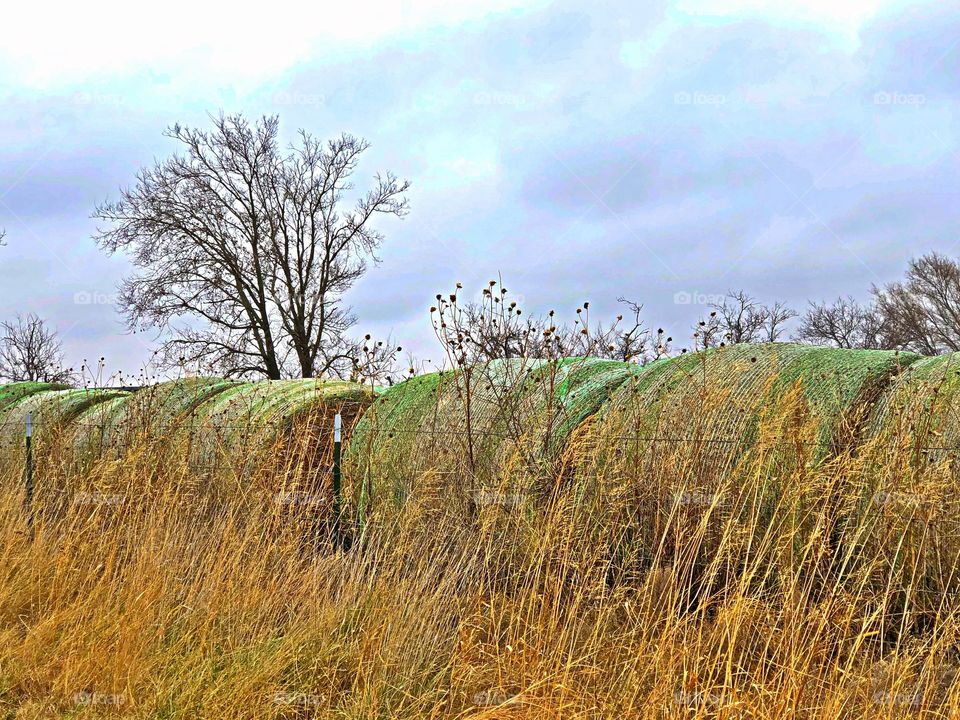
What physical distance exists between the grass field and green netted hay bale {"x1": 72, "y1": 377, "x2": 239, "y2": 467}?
1.57m

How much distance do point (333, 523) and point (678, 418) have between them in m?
2.86

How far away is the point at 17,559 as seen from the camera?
6.48 m

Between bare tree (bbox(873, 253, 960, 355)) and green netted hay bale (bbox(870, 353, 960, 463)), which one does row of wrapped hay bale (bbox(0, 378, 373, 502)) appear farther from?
bare tree (bbox(873, 253, 960, 355))

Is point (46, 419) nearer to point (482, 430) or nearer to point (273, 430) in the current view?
point (273, 430)

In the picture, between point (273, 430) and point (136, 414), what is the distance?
6.21 ft

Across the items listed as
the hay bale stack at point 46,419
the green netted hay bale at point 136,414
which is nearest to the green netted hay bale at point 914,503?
the green netted hay bale at point 136,414

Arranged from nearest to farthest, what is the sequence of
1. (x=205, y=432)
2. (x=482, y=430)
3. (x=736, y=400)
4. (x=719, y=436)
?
(x=719, y=436) → (x=736, y=400) → (x=482, y=430) → (x=205, y=432)

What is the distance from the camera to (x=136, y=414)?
9.44 m

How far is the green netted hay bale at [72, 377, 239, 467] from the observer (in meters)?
9.02

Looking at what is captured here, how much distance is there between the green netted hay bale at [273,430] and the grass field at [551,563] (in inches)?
3.1

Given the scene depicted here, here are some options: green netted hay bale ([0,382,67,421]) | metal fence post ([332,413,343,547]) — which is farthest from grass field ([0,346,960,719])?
green netted hay bale ([0,382,67,421])

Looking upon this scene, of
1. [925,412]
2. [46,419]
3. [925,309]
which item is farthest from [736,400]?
[925,309]

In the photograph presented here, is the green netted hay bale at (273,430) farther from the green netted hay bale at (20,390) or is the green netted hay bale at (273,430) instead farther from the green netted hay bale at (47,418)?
the green netted hay bale at (20,390)

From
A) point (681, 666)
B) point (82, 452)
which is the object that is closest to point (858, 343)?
point (82, 452)
